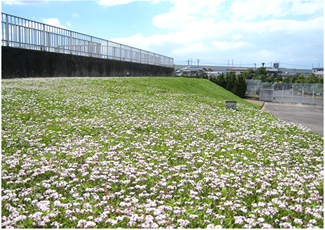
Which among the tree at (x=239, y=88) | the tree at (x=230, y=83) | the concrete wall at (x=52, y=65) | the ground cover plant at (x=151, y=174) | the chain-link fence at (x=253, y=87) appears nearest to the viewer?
the ground cover plant at (x=151, y=174)

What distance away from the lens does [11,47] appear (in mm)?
15477

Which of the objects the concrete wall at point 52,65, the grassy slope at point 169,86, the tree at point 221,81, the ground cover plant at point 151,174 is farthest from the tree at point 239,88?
the ground cover plant at point 151,174

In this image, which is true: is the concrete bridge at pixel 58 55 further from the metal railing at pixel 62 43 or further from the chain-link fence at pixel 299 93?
the chain-link fence at pixel 299 93

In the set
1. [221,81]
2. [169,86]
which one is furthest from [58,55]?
[221,81]

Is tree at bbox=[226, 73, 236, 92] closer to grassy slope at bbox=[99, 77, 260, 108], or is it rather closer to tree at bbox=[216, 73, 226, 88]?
tree at bbox=[216, 73, 226, 88]

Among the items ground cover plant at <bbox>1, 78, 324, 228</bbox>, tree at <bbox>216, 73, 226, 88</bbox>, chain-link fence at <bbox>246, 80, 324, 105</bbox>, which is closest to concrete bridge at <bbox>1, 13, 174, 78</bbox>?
ground cover plant at <bbox>1, 78, 324, 228</bbox>

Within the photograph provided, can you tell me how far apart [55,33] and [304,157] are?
1898 centimetres

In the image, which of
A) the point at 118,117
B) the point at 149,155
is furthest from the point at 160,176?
the point at 118,117

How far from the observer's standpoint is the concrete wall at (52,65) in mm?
15641

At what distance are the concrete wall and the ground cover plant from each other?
7.93 meters

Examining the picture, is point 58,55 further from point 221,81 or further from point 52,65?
point 221,81

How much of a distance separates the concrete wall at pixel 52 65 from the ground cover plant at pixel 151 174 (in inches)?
312

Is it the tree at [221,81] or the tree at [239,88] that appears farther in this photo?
the tree at [221,81]

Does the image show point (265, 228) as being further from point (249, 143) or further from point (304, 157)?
point (249, 143)
